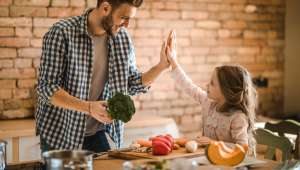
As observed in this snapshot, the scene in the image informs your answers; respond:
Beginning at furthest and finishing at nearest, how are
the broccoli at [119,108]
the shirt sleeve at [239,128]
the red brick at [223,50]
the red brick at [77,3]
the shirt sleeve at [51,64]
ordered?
1. the red brick at [223,50]
2. the red brick at [77,3]
3. the shirt sleeve at [239,128]
4. the shirt sleeve at [51,64]
5. the broccoli at [119,108]

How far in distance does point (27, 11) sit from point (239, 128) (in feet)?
6.06

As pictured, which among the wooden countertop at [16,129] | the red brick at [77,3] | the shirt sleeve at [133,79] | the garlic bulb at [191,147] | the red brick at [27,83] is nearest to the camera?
the garlic bulb at [191,147]

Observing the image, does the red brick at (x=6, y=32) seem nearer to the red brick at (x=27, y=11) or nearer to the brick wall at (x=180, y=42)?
the brick wall at (x=180, y=42)

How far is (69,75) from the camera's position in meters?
2.37

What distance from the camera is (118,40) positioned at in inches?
99.5

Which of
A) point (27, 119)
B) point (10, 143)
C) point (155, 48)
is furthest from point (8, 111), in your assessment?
point (155, 48)

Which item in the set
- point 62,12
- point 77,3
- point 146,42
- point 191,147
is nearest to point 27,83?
point 62,12

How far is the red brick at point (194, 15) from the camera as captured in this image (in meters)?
4.38

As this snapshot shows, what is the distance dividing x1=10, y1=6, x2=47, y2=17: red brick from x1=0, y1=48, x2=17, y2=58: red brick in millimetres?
240

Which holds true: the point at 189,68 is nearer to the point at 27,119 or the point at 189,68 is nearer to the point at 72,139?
the point at 27,119

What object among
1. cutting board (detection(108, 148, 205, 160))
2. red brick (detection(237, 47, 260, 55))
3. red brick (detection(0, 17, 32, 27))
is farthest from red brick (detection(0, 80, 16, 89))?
red brick (detection(237, 47, 260, 55))

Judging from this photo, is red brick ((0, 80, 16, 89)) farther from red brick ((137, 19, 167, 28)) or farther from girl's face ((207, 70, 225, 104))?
girl's face ((207, 70, 225, 104))

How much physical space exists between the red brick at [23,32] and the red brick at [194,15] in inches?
52.1

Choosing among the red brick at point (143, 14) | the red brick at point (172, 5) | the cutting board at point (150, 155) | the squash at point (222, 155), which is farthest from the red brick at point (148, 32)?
the squash at point (222, 155)
